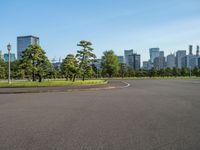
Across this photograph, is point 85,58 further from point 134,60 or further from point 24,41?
point 134,60

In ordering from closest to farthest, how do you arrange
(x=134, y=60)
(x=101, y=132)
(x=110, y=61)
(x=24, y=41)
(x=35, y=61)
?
1. (x=101, y=132)
2. (x=35, y=61)
3. (x=110, y=61)
4. (x=24, y=41)
5. (x=134, y=60)

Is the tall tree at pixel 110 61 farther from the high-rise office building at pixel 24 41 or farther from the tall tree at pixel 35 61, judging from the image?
the tall tree at pixel 35 61

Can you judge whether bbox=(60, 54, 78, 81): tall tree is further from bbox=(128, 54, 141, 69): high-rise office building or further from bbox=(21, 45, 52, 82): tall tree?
bbox=(128, 54, 141, 69): high-rise office building

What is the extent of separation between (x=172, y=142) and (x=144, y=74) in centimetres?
9357

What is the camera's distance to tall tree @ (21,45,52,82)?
3466 cm

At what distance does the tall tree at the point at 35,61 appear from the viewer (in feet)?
114

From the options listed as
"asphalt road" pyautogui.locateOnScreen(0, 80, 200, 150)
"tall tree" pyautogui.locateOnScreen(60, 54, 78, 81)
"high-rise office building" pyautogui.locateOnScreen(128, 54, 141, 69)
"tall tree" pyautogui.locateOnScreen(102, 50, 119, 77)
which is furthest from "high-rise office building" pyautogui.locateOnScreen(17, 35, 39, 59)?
"asphalt road" pyautogui.locateOnScreen(0, 80, 200, 150)

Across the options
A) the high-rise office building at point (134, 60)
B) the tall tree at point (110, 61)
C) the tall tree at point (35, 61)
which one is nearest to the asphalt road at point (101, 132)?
the tall tree at point (35, 61)

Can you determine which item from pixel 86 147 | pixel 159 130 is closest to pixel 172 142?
pixel 159 130

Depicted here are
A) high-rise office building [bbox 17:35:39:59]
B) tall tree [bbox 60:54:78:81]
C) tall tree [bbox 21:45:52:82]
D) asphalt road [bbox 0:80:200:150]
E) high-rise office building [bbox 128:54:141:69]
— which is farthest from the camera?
high-rise office building [bbox 128:54:141:69]

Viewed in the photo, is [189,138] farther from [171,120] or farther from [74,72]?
[74,72]

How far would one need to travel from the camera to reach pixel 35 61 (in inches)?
1400

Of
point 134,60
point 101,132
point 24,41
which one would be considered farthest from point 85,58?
point 134,60

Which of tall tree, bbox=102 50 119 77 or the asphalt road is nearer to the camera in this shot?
the asphalt road
